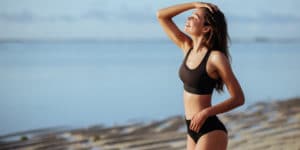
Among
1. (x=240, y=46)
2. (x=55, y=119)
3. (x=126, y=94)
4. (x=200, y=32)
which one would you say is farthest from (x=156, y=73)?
(x=200, y=32)

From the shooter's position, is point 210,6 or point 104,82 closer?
point 210,6

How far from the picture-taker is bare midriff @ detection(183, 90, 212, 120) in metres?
1.88

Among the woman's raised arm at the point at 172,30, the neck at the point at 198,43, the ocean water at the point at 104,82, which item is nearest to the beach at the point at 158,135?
the ocean water at the point at 104,82

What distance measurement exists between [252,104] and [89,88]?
5.30ft

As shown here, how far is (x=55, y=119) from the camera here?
501 cm

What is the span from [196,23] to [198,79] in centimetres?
18

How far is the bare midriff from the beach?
7.60 ft

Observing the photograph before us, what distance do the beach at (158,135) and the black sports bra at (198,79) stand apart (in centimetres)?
234

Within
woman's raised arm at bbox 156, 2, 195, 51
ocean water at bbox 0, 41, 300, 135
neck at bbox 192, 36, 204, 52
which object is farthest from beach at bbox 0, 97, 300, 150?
neck at bbox 192, 36, 204, 52

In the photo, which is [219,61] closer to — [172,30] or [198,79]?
[198,79]

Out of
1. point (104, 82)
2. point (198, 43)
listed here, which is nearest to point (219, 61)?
point (198, 43)

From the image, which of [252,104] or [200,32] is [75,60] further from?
[200,32]

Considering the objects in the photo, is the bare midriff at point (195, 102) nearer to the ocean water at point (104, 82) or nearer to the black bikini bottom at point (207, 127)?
the black bikini bottom at point (207, 127)

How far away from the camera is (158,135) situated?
4.59m
